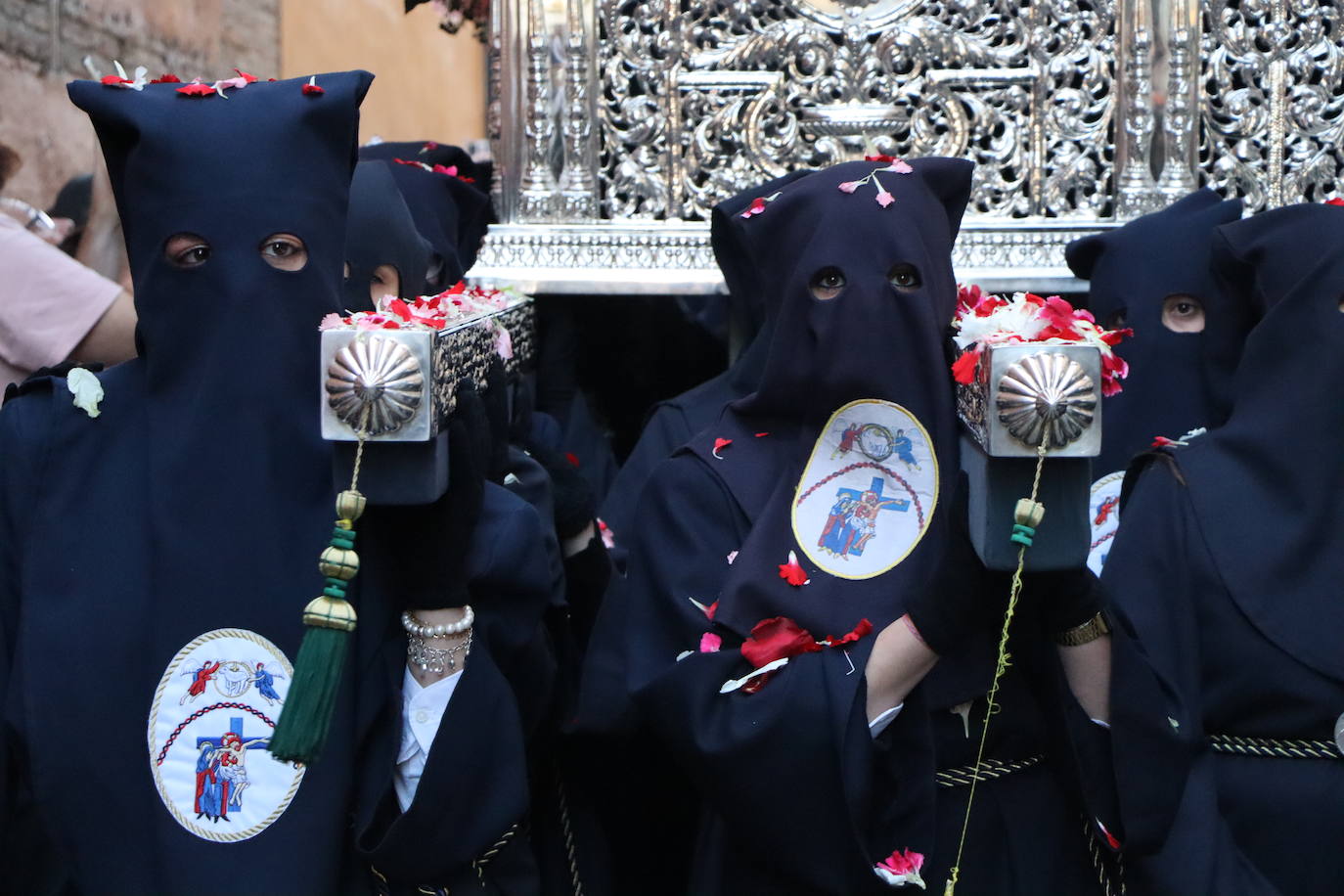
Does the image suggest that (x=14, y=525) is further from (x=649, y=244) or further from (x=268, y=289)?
(x=649, y=244)

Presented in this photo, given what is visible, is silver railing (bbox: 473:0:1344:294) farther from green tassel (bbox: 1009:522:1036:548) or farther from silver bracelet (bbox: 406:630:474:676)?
green tassel (bbox: 1009:522:1036:548)

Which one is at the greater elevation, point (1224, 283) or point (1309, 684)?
point (1224, 283)

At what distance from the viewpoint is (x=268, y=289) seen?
2.22 meters

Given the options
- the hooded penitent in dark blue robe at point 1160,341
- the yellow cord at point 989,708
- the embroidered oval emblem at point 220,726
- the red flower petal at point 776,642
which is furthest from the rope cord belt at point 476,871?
the hooded penitent in dark blue robe at point 1160,341

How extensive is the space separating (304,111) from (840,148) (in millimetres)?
2447

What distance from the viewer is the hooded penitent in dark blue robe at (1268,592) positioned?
8.87ft

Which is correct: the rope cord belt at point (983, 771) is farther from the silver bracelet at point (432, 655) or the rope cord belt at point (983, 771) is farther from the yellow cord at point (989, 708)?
the silver bracelet at point (432, 655)

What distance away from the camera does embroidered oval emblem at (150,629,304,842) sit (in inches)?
86.7

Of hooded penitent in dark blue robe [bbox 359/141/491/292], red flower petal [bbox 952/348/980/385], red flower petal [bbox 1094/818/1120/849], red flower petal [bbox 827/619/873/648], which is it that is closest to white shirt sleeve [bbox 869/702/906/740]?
red flower petal [bbox 827/619/873/648]

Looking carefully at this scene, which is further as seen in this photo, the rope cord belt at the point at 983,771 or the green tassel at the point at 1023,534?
the rope cord belt at the point at 983,771

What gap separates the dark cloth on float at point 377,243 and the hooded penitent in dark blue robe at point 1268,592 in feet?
5.21

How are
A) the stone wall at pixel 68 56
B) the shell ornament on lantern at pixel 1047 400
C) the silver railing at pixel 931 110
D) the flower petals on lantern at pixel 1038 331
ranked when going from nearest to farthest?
the shell ornament on lantern at pixel 1047 400, the flower petals on lantern at pixel 1038 331, the silver railing at pixel 931 110, the stone wall at pixel 68 56

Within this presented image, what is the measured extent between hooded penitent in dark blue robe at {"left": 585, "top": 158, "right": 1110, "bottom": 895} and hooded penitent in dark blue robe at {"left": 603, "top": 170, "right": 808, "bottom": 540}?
1184 millimetres

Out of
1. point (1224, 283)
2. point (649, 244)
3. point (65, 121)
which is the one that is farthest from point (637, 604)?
point (65, 121)
